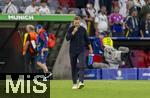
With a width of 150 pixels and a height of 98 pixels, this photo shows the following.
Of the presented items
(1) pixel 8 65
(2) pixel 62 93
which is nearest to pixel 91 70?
(1) pixel 8 65

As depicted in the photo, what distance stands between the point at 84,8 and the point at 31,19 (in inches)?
158

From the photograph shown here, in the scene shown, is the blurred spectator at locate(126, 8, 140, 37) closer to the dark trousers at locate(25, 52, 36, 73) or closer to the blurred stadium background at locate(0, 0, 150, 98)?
the blurred stadium background at locate(0, 0, 150, 98)

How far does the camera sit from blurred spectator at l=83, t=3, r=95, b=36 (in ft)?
86.0

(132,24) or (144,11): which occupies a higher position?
(144,11)

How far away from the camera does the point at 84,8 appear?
2703 centimetres

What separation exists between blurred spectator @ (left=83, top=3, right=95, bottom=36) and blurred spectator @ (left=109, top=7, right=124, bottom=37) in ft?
2.47

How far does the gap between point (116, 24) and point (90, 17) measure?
43.1 inches

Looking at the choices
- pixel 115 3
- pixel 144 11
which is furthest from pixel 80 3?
pixel 144 11

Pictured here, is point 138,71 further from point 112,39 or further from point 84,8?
point 84,8

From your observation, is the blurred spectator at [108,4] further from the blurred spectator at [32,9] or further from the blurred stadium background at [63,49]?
the blurred spectator at [32,9]

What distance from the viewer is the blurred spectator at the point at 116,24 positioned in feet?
86.1

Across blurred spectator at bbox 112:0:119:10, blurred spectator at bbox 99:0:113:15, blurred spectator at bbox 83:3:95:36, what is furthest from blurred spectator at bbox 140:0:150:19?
blurred spectator at bbox 83:3:95:36

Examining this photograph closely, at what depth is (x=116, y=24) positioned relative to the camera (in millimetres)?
26328

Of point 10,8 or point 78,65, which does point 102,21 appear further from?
point 78,65
